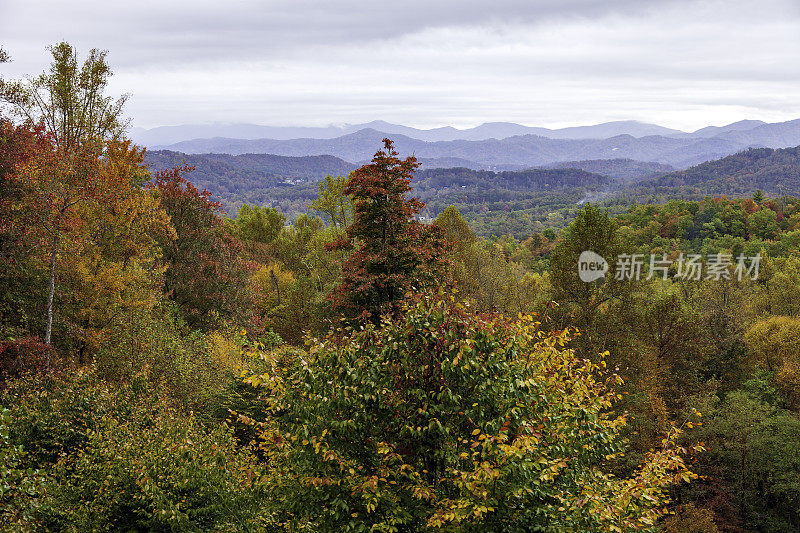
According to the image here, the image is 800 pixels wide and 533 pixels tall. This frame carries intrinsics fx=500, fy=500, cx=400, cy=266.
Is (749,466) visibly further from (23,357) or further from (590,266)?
(23,357)

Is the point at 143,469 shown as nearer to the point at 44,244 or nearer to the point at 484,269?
the point at 44,244

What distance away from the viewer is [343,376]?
7.02 metres

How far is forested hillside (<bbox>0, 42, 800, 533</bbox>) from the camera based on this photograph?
6848mm

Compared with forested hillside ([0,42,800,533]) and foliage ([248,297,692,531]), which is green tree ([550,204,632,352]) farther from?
foliage ([248,297,692,531])

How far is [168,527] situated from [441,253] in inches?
483

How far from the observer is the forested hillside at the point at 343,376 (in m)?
6.85

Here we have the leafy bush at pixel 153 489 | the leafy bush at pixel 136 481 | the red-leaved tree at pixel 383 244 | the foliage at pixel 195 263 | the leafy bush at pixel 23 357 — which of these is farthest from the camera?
the foliage at pixel 195 263

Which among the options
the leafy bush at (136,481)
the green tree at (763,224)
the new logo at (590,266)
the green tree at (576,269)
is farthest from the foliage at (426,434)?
the green tree at (763,224)

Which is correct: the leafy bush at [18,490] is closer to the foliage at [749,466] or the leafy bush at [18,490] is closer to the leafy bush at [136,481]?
the leafy bush at [136,481]

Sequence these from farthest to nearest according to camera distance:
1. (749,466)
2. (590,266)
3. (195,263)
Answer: (195,263) < (590,266) < (749,466)

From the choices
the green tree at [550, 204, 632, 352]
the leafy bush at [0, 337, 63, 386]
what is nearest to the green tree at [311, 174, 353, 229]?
the green tree at [550, 204, 632, 352]

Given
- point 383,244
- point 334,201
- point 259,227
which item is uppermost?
point 334,201

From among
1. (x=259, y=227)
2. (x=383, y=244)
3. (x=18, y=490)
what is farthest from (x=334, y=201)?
(x=18, y=490)

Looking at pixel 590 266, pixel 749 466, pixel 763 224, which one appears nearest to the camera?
pixel 749 466
